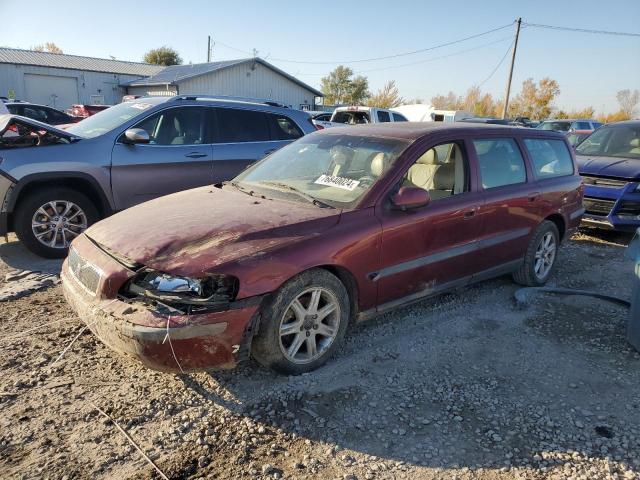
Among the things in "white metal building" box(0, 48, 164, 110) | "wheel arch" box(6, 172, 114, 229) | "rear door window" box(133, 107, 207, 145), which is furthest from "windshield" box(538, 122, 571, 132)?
"white metal building" box(0, 48, 164, 110)

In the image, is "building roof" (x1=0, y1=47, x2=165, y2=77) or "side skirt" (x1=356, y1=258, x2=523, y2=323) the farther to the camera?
"building roof" (x1=0, y1=47, x2=165, y2=77)

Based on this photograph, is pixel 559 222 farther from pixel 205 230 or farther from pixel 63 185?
pixel 63 185

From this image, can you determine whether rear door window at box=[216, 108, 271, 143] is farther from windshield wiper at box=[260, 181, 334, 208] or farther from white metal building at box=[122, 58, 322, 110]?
white metal building at box=[122, 58, 322, 110]

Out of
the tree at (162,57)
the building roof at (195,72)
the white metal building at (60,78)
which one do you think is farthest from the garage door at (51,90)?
the tree at (162,57)

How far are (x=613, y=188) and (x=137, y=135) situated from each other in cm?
663

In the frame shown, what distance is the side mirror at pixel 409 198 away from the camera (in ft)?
11.6

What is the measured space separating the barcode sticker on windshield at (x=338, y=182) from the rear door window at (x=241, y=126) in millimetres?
3005

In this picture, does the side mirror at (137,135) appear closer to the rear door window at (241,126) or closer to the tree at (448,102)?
the rear door window at (241,126)

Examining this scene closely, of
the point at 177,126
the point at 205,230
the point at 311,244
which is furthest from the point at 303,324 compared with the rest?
the point at 177,126

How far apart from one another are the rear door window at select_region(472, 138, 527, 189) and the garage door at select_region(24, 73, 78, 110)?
3766 cm

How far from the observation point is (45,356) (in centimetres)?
340

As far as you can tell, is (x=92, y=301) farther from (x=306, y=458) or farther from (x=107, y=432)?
(x=306, y=458)

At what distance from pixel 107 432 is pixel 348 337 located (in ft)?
6.10

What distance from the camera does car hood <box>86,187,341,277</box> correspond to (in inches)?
115
